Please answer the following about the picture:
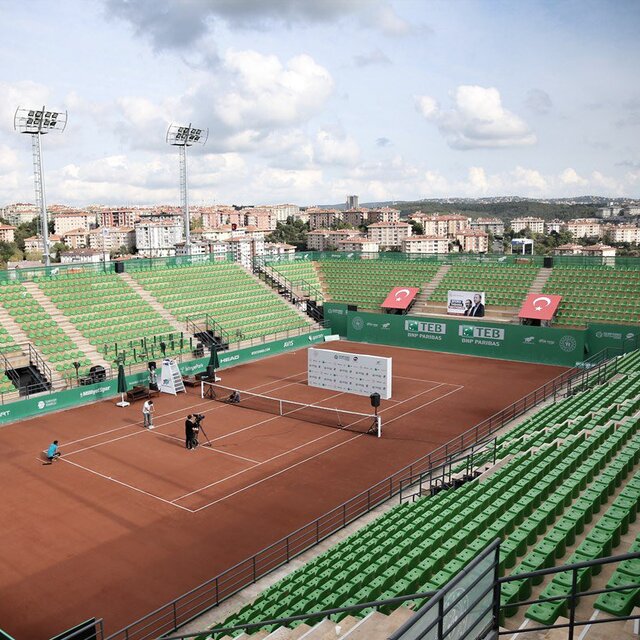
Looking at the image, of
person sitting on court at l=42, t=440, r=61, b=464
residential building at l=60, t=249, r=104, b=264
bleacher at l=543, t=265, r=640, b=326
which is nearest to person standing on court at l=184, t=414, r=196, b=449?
person sitting on court at l=42, t=440, r=61, b=464

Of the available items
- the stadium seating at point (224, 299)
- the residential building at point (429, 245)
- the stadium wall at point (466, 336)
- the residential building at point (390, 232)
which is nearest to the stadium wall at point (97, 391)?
the stadium seating at point (224, 299)

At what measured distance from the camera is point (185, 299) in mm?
44156

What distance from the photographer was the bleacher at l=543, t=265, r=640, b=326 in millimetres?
39188

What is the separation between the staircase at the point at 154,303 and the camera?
40.6m

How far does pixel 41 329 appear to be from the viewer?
35.4 meters

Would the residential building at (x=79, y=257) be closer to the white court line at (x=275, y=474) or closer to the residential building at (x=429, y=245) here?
the white court line at (x=275, y=474)

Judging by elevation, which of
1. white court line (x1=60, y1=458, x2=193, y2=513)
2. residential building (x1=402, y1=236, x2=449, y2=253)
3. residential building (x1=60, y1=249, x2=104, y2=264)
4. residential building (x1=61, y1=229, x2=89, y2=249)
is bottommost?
white court line (x1=60, y1=458, x2=193, y2=513)

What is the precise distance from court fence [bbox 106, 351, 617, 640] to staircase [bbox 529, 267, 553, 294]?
53.6ft

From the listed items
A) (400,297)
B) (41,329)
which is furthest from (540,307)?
(41,329)

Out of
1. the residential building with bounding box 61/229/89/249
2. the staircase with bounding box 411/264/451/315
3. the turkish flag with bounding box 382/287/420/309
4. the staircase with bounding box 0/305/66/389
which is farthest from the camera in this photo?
the residential building with bounding box 61/229/89/249

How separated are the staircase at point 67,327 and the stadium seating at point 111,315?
28cm

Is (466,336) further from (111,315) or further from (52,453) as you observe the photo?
(52,453)

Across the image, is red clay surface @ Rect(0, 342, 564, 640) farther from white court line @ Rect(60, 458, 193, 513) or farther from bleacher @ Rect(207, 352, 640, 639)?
bleacher @ Rect(207, 352, 640, 639)

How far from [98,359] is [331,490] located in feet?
64.7
